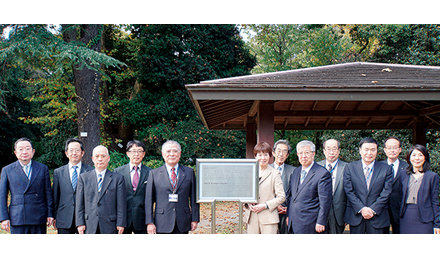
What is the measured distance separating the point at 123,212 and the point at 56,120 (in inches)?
539

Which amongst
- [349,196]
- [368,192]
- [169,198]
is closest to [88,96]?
[169,198]

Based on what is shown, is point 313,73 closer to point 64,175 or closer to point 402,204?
point 402,204

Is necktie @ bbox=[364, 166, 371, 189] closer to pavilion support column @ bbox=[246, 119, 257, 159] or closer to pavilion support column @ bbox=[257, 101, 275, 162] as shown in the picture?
pavilion support column @ bbox=[257, 101, 275, 162]

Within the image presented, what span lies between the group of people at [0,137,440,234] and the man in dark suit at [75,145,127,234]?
0.01m

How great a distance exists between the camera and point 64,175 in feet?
16.8

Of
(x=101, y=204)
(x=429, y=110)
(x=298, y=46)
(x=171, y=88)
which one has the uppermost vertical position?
(x=298, y=46)

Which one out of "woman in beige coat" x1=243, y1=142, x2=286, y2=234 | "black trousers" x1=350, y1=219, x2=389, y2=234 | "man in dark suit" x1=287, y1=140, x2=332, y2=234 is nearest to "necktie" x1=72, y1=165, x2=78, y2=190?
"woman in beige coat" x1=243, y1=142, x2=286, y2=234

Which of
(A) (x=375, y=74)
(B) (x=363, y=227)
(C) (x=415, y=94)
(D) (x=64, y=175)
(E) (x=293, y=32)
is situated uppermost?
(E) (x=293, y=32)

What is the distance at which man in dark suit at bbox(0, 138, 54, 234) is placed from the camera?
5023 mm

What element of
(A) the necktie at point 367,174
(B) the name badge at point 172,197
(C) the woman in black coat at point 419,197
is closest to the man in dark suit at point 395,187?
(C) the woman in black coat at point 419,197

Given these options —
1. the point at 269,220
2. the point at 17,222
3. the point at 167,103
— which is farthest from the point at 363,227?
the point at 167,103

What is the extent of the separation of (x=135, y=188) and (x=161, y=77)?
12877 mm

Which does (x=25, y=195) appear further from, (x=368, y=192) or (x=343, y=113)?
(x=343, y=113)

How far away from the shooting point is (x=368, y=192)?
5.00 metres
